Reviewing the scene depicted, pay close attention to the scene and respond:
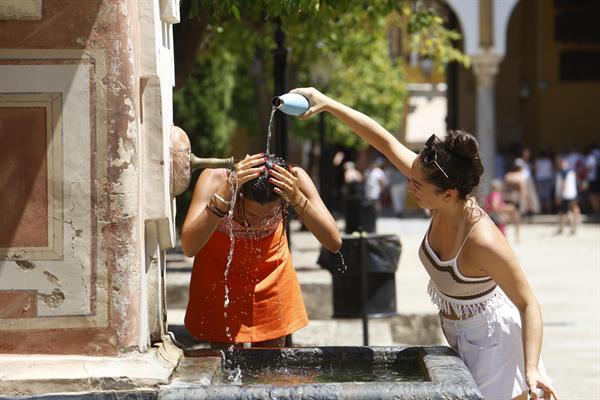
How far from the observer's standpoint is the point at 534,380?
160 inches

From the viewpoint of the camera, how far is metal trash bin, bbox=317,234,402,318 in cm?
877

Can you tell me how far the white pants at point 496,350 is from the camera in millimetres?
4309

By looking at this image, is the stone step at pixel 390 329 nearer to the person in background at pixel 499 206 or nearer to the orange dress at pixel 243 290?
the orange dress at pixel 243 290

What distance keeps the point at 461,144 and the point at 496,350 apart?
0.72 metres

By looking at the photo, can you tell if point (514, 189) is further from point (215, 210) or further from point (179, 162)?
point (179, 162)

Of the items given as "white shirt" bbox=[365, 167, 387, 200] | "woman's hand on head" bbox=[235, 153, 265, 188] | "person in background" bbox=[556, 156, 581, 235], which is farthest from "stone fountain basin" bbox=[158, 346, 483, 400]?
"white shirt" bbox=[365, 167, 387, 200]

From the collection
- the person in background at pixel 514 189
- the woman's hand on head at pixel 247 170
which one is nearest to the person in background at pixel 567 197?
the person in background at pixel 514 189

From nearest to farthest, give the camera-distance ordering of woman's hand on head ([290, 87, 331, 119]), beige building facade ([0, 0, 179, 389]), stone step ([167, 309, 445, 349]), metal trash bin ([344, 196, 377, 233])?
beige building facade ([0, 0, 179, 389]) → woman's hand on head ([290, 87, 331, 119]) → stone step ([167, 309, 445, 349]) → metal trash bin ([344, 196, 377, 233])

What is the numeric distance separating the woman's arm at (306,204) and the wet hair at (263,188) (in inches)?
1.3

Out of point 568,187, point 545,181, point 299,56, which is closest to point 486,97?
point 545,181

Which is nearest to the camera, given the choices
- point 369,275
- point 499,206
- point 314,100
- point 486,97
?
point 314,100

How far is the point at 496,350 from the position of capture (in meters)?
4.32

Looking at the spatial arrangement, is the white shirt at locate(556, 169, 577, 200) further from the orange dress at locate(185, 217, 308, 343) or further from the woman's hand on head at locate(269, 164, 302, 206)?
the woman's hand on head at locate(269, 164, 302, 206)

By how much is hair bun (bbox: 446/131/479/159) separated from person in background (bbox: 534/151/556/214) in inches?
1027
